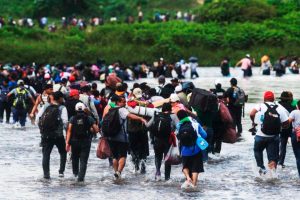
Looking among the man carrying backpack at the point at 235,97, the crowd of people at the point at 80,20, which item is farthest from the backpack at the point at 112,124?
the crowd of people at the point at 80,20

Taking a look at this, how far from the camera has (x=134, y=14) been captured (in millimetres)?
87312

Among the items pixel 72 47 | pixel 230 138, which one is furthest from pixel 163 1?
pixel 230 138

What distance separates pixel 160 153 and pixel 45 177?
1.99 m

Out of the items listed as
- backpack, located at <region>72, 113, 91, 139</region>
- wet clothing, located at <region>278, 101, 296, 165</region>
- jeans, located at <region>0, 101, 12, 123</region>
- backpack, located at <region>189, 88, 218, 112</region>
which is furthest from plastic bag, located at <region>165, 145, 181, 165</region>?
jeans, located at <region>0, 101, 12, 123</region>

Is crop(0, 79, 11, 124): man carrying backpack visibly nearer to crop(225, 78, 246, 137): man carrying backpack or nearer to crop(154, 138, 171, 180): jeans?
crop(225, 78, 246, 137): man carrying backpack

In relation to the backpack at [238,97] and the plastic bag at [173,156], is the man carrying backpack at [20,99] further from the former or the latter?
the plastic bag at [173,156]

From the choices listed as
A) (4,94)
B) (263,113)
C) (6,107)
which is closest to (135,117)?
(263,113)

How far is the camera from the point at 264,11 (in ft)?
267

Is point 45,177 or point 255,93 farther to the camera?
point 255,93

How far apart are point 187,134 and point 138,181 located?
1669mm

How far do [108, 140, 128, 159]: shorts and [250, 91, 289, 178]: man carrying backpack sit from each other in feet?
7.31

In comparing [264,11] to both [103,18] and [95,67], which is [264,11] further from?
[95,67]

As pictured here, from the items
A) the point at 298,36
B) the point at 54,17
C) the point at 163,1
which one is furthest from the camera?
the point at 163,1

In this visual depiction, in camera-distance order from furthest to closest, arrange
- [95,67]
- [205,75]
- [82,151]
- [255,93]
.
→ [205,75] < [95,67] < [255,93] < [82,151]
